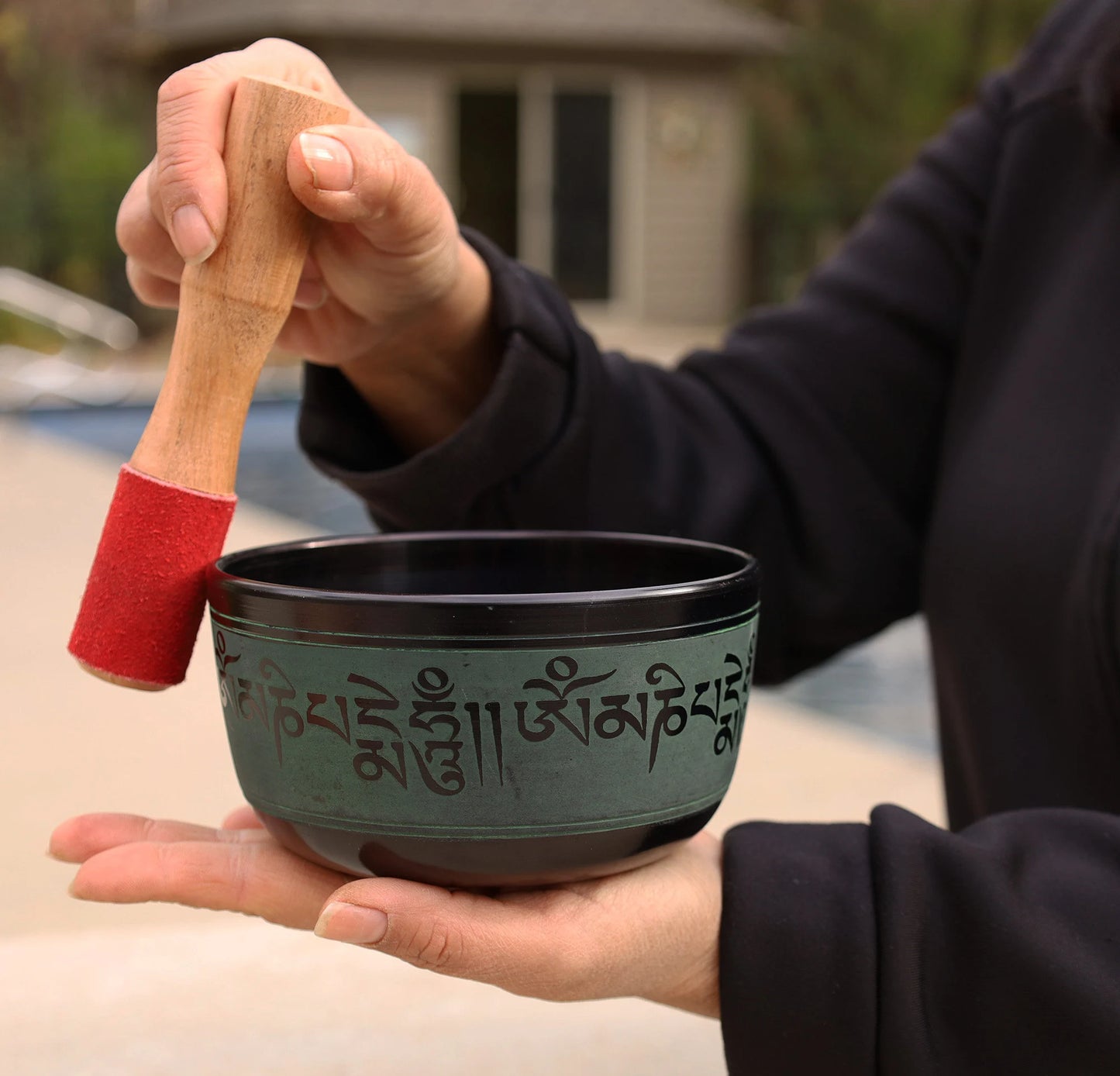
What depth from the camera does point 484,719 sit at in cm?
55

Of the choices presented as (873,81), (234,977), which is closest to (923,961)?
(234,977)

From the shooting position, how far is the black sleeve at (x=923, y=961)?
2.05 ft

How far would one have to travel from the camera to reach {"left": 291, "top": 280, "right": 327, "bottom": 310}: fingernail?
0.76 m

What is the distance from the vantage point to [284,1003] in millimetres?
1044

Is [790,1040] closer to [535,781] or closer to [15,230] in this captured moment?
[535,781]

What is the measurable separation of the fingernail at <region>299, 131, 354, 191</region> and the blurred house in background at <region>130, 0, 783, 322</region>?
996 cm

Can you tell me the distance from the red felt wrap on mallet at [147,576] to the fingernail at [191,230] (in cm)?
10

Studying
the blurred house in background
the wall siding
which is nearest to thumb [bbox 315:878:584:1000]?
the blurred house in background

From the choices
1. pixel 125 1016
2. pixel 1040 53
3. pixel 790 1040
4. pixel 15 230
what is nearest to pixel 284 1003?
pixel 125 1016

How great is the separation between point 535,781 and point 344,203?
0.86 feet

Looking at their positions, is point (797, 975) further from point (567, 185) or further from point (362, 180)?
point (567, 185)

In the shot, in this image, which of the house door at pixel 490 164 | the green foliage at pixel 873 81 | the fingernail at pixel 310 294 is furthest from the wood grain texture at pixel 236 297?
the green foliage at pixel 873 81

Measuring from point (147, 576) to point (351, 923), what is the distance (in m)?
0.19

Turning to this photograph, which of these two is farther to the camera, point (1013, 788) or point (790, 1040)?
point (1013, 788)
